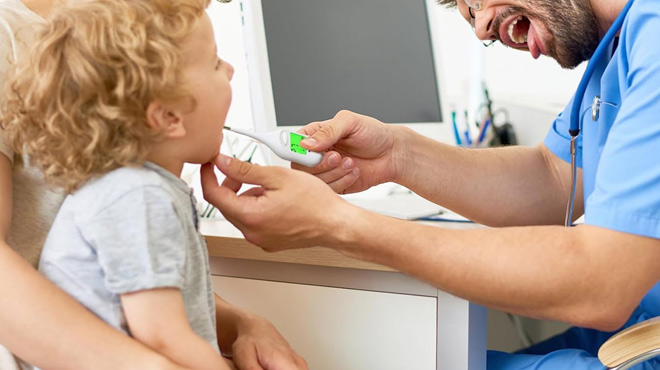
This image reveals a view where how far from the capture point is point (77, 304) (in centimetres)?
77

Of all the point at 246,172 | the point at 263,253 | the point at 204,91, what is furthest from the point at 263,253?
the point at 204,91

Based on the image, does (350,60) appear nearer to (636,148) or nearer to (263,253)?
(263,253)

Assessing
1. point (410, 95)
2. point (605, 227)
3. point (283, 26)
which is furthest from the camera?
point (410, 95)

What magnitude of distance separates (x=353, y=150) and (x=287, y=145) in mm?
282

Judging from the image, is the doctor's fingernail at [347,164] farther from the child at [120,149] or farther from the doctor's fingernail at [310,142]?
the child at [120,149]

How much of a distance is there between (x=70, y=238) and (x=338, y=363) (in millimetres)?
537

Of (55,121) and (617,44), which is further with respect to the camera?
(617,44)

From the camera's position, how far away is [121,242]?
736mm

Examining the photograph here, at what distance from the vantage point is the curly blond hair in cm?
73

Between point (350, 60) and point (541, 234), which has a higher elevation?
point (350, 60)

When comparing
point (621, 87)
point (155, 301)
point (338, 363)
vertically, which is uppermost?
point (621, 87)

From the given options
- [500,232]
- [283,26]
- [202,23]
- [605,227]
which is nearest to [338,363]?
[500,232]

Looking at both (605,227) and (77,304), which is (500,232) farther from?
(77,304)

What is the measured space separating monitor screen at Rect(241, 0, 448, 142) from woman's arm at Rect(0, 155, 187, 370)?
0.86m
